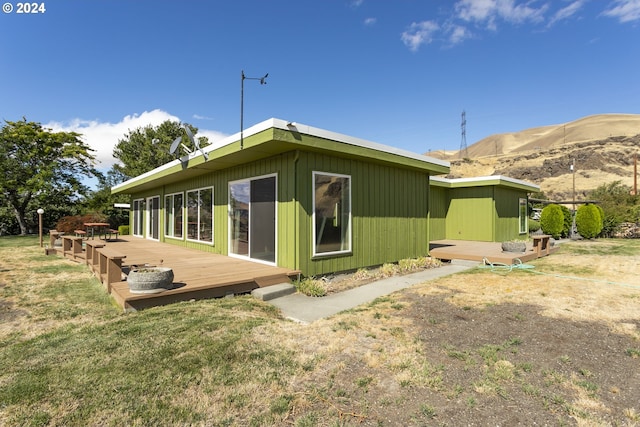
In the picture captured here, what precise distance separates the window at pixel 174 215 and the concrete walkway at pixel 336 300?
767cm

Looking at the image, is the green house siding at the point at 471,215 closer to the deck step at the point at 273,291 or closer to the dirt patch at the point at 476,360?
the dirt patch at the point at 476,360

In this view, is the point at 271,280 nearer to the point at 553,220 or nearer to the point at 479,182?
the point at 479,182

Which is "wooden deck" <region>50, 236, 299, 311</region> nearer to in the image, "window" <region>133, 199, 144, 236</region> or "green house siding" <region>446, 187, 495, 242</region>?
"green house siding" <region>446, 187, 495, 242</region>

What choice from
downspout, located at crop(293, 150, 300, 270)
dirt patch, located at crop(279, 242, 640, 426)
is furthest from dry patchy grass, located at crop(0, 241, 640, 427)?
downspout, located at crop(293, 150, 300, 270)

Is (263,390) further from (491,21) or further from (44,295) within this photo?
(491,21)

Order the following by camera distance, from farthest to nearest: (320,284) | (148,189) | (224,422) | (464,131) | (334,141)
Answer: (464,131) < (148,189) < (334,141) < (320,284) < (224,422)

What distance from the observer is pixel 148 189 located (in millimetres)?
14586

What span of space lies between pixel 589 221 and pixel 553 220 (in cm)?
171

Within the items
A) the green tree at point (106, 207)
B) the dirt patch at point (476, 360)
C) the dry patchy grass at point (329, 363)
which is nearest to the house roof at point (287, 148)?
the dry patchy grass at point (329, 363)

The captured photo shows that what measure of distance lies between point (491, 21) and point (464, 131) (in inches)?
1636

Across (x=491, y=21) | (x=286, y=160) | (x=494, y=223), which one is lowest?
(x=494, y=223)

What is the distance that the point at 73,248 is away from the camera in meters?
8.74

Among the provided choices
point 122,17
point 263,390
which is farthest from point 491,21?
point 263,390

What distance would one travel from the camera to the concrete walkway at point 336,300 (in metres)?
4.17
